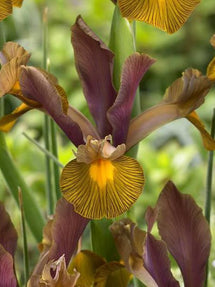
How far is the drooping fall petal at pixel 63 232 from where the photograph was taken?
2.08ft

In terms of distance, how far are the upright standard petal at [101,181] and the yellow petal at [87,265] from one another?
9 centimetres

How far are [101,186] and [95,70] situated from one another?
0.12 m

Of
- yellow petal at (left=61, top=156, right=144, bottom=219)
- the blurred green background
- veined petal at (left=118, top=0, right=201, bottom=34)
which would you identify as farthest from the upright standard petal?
the blurred green background

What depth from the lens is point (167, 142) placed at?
1960 millimetres

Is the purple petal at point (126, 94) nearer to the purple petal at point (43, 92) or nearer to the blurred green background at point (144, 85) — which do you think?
the purple petal at point (43, 92)

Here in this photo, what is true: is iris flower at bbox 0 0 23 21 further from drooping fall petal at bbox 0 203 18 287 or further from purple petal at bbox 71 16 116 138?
drooping fall petal at bbox 0 203 18 287

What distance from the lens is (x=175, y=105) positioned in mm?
683

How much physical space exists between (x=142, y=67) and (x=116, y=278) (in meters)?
0.18

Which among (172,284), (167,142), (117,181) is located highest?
(117,181)

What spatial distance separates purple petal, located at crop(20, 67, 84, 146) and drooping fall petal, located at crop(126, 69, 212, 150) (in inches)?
2.6

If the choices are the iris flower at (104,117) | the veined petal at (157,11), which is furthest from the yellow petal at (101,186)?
the veined petal at (157,11)

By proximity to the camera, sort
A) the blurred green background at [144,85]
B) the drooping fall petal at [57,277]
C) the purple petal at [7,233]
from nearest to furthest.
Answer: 1. the drooping fall petal at [57,277]
2. the purple petal at [7,233]
3. the blurred green background at [144,85]

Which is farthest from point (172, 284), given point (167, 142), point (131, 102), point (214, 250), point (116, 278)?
point (167, 142)

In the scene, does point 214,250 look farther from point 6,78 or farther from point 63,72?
point 63,72
